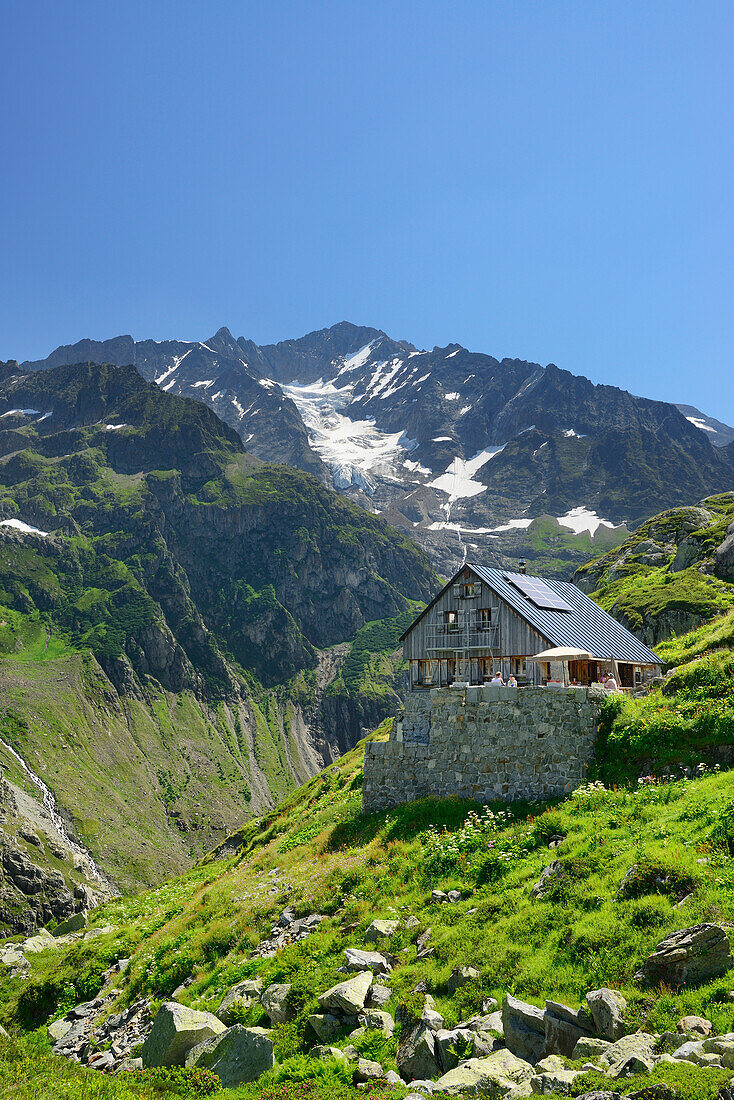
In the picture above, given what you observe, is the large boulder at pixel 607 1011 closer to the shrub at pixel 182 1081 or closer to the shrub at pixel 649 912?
the shrub at pixel 649 912

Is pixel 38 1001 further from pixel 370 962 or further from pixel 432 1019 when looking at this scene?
pixel 432 1019

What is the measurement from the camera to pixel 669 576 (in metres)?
83.1

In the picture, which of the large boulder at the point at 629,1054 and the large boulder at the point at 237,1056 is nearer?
the large boulder at the point at 629,1054

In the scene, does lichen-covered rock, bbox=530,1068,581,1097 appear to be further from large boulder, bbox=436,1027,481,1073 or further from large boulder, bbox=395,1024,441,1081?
large boulder, bbox=395,1024,441,1081

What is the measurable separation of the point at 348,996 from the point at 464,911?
472 centimetres

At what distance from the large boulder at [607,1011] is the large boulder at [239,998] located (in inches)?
372

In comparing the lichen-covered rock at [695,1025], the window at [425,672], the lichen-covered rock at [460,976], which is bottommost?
the lichen-covered rock at [460,976]

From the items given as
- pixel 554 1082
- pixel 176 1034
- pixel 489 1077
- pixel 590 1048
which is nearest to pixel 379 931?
pixel 176 1034

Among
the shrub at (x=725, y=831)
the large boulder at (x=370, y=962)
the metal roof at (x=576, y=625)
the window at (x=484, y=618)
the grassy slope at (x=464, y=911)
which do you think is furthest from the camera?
the window at (x=484, y=618)

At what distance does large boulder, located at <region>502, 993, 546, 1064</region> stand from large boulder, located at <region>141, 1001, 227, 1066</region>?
25.8ft

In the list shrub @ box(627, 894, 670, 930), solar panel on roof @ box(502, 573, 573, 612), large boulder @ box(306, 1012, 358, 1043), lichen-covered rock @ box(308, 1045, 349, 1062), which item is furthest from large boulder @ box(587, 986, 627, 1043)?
solar panel on roof @ box(502, 573, 573, 612)

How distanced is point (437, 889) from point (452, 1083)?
29.7 feet

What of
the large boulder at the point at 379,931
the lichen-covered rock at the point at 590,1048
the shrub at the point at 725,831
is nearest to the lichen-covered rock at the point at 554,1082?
the lichen-covered rock at the point at 590,1048

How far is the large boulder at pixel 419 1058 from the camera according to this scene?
1303cm
